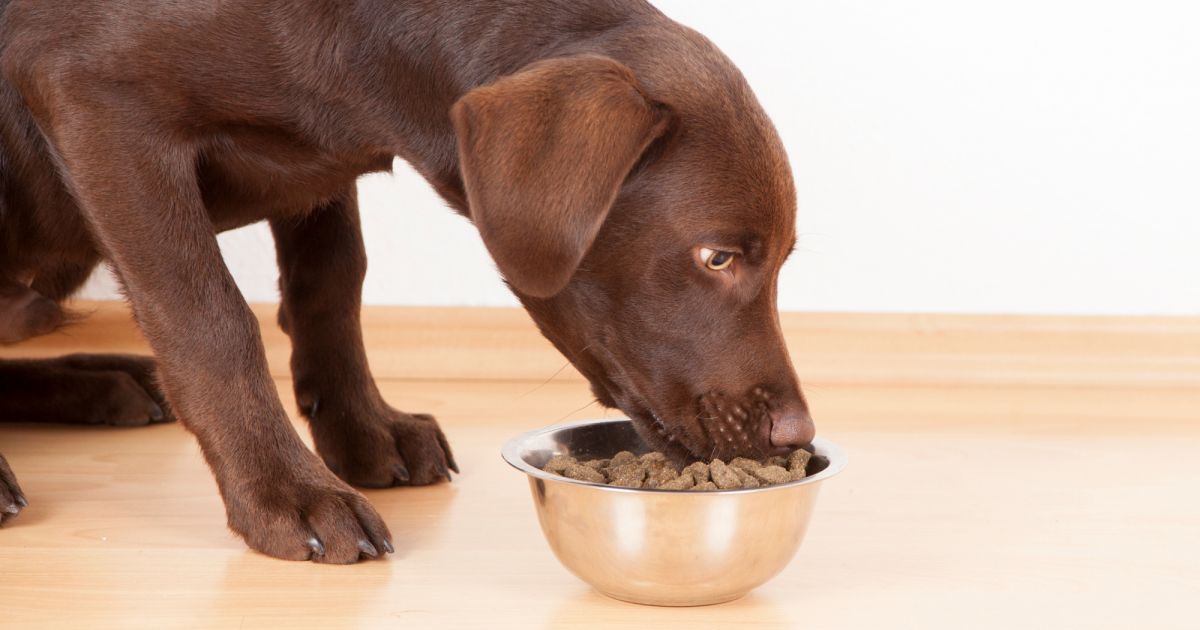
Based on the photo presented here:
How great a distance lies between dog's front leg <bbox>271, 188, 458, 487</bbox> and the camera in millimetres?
2291

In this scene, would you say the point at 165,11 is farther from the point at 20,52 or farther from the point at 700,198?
the point at 700,198

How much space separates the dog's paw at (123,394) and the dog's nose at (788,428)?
1.32 metres

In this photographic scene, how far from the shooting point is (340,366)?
2.31m

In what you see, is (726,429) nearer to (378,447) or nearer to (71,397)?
(378,447)

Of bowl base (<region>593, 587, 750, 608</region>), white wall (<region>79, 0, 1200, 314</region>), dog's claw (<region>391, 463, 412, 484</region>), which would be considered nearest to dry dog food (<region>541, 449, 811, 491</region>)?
bowl base (<region>593, 587, 750, 608</region>)

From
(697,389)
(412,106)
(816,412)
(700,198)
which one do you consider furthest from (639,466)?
(816,412)

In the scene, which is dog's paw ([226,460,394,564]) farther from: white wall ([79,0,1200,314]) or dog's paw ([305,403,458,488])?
white wall ([79,0,1200,314])

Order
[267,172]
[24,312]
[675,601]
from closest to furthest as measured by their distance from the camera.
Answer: [675,601]
[267,172]
[24,312]

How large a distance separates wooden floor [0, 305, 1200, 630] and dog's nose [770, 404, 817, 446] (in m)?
→ 0.19

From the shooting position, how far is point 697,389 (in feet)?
5.91

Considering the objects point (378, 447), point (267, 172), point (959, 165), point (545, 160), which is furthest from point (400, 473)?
point (959, 165)

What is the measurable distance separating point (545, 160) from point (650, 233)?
23 centimetres

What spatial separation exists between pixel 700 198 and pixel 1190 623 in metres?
0.79

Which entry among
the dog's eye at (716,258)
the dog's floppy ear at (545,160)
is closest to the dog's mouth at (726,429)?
the dog's eye at (716,258)
